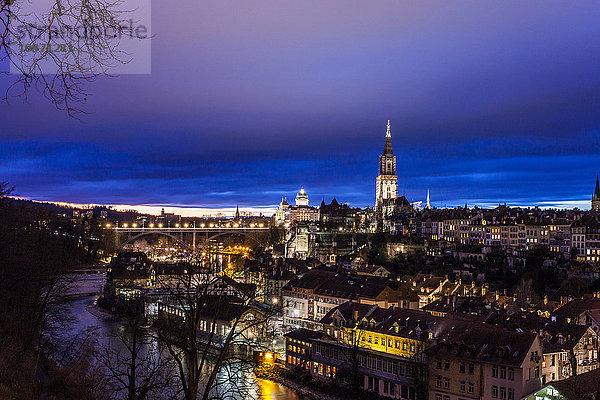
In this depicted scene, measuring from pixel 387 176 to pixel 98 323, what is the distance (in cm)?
5418

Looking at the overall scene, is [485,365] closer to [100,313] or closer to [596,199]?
[100,313]

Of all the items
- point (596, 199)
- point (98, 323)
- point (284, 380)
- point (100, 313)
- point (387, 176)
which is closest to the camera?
point (284, 380)

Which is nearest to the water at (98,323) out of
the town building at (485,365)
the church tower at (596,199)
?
the town building at (485,365)

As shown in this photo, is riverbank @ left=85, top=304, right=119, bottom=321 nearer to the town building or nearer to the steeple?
the town building

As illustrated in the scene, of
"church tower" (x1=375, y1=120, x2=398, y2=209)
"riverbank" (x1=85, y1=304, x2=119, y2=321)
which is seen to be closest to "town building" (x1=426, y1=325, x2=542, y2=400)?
"riverbank" (x1=85, y1=304, x2=119, y2=321)

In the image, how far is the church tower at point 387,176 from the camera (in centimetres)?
7094

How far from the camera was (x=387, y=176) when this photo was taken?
233 ft

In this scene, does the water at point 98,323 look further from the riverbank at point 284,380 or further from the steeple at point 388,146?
the steeple at point 388,146

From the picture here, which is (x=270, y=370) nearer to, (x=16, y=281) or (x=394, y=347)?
(x=394, y=347)

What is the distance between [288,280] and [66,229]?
2269 centimetres

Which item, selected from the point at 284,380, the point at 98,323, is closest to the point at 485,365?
the point at 284,380

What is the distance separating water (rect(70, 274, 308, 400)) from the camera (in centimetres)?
1438

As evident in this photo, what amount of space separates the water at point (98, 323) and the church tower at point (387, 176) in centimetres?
4305

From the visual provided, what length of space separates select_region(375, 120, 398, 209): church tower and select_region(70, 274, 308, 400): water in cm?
4305
